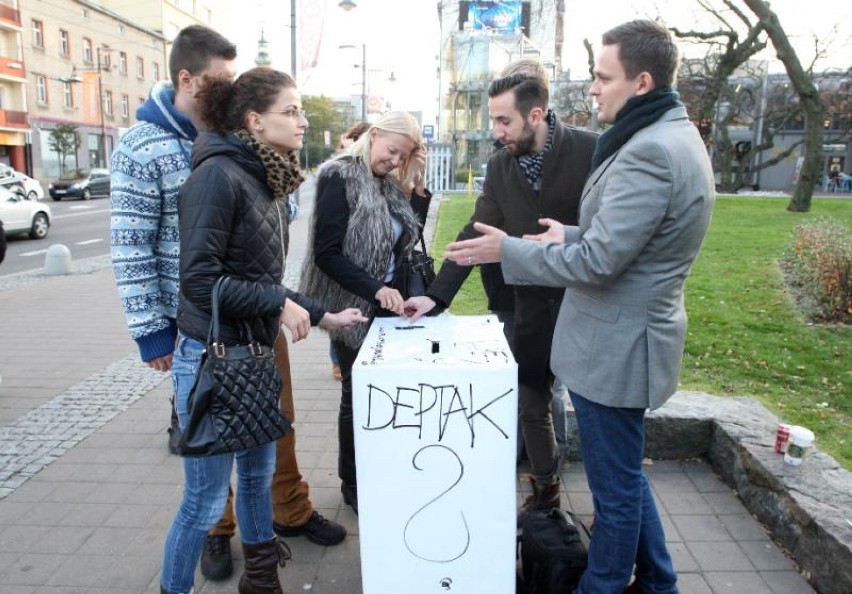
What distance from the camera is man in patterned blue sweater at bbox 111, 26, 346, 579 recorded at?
254 cm

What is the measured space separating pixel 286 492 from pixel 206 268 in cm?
137

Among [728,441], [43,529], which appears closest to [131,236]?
[43,529]

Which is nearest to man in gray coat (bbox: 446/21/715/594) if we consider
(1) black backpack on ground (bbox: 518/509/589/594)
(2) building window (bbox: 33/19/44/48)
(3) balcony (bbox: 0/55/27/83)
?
(1) black backpack on ground (bbox: 518/509/589/594)

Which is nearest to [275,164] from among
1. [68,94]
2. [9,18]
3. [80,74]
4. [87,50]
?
[9,18]

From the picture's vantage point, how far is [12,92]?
38.2m

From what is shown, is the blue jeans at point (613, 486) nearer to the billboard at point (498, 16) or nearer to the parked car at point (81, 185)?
the parked car at point (81, 185)

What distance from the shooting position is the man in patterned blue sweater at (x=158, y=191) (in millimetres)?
2539

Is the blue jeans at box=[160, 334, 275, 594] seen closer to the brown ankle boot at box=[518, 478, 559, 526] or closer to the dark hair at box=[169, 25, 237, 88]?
the dark hair at box=[169, 25, 237, 88]

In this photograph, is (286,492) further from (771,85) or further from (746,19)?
(771,85)

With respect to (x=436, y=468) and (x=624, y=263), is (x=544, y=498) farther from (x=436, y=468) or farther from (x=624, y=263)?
(x=624, y=263)

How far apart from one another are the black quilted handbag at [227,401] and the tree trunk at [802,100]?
1625 cm

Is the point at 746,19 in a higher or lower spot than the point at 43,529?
higher

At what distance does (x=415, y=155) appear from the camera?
10.5 feet

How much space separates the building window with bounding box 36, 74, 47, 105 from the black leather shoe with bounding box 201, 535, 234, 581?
45261mm
